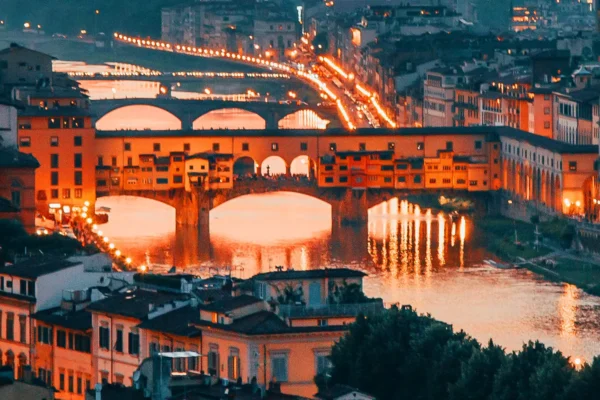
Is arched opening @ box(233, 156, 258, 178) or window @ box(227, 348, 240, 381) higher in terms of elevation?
arched opening @ box(233, 156, 258, 178)

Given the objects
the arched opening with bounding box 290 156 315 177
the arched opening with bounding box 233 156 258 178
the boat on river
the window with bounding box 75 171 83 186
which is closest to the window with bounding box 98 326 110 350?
the boat on river

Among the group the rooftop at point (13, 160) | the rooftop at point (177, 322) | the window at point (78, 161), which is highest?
the rooftop at point (13, 160)

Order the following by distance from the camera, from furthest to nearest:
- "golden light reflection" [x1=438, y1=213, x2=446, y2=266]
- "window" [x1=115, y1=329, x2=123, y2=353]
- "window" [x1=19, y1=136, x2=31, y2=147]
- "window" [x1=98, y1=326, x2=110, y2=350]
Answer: "window" [x1=19, y1=136, x2=31, y2=147]
"golden light reflection" [x1=438, y1=213, x2=446, y2=266]
"window" [x1=98, y1=326, x2=110, y2=350]
"window" [x1=115, y1=329, x2=123, y2=353]

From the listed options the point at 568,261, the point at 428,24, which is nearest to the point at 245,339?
the point at 568,261

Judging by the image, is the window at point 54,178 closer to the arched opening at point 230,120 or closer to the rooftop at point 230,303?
the arched opening at point 230,120

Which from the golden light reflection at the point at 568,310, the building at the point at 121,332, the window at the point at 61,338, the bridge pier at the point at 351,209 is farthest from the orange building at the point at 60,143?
the building at the point at 121,332

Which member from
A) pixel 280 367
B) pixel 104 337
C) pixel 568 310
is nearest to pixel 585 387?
pixel 280 367

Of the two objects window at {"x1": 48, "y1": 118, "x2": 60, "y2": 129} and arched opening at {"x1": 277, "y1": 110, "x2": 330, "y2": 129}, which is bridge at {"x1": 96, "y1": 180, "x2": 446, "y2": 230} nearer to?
window at {"x1": 48, "y1": 118, "x2": 60, "y2": 129}
